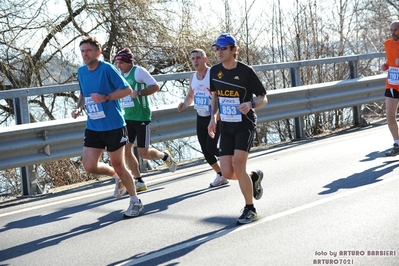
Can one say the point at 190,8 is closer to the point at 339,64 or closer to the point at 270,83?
the point at 270,83

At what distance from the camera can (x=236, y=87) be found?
25.2ft

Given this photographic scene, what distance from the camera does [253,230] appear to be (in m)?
7.11

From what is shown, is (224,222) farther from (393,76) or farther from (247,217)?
(393,76)

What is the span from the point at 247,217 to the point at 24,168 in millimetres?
3817

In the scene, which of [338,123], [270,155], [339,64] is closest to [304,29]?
[339,64]

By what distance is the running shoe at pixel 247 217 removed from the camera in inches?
293

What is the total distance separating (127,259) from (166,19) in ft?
31.9

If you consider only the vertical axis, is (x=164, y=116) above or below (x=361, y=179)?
above

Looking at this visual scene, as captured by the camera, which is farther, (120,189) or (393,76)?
(393,76)

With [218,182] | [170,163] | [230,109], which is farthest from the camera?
[170,163]

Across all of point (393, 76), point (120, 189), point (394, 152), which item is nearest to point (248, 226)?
point (120, 189)

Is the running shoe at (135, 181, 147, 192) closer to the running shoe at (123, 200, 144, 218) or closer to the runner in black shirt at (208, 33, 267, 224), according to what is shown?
the running shoe at (123, 200, 144, 218)

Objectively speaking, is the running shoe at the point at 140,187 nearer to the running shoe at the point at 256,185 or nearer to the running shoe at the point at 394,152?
the running shoe at the point at 256,185

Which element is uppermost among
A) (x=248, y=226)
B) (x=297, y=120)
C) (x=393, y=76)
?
(x=393, y=76)
